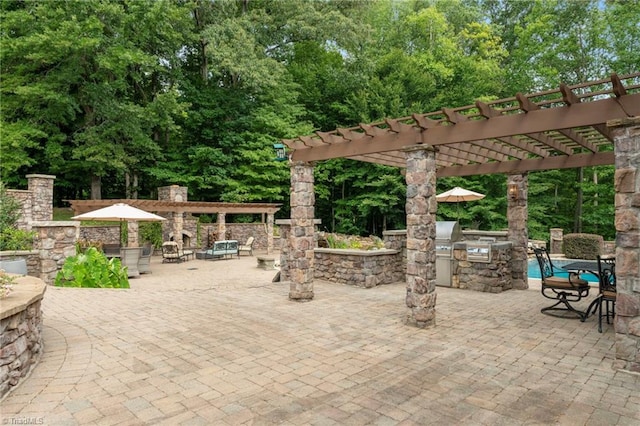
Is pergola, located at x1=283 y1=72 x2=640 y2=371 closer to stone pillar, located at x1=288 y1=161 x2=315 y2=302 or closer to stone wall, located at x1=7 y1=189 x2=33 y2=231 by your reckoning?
stone pillar, located at x1=288 y1=161 x2=315 y2=302

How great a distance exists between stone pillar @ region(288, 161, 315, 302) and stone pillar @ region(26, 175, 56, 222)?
11566mm

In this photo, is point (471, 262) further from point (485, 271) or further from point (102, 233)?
point (102, 233)

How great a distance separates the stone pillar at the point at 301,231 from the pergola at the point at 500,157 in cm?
2

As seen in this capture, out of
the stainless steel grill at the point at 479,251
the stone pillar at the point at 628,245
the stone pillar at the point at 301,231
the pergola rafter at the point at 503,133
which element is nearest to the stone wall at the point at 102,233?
the stone pillar at the point at 301,231

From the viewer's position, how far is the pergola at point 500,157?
12.2 feet

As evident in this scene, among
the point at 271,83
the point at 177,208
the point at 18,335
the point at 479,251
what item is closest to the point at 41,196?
the point at 177,208

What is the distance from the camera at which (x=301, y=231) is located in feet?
22.5

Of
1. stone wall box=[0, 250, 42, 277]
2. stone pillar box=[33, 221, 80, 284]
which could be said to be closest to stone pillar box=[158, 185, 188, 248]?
stone pillar box=[33, 221, 80, 284]

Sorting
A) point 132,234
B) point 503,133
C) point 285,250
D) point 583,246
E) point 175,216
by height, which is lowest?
point 583,246

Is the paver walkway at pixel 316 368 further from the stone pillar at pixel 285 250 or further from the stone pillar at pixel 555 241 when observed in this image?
the stone pillar at pixel 555 241

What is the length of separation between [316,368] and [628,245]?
3.30 m

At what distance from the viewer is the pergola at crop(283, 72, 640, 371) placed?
147 inches

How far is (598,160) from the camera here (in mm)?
6945

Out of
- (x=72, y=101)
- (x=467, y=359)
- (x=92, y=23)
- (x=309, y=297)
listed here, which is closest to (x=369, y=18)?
(x=92, y=23)
